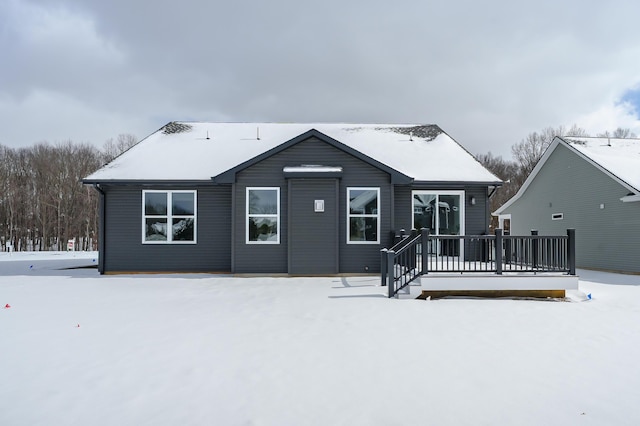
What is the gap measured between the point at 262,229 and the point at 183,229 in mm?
2805

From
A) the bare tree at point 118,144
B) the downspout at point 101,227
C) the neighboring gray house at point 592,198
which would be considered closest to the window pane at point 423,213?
the neighboring gray house at point 592,198

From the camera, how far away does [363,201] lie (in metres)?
11.1

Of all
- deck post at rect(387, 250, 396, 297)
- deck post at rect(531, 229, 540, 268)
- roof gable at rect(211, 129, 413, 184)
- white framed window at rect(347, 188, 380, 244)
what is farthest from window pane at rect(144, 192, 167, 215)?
deck post at rect(531, 229, 540, 268)

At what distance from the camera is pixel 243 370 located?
3.88m

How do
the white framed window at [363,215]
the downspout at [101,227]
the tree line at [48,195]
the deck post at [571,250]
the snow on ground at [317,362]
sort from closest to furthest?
the snow on ground at [317,362], the deck post at [571,250], the white framed window at [363,215], the downspout at [101,227], the tree line at [48,195]

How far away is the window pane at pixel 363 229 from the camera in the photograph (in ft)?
36.5

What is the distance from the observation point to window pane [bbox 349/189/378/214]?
36.5 feet

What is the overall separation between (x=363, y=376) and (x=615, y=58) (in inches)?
614

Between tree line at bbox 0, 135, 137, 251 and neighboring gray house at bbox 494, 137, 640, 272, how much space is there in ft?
113

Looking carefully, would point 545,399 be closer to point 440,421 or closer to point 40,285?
point 440,421

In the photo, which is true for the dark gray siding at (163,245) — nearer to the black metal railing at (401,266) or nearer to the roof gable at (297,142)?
the roof gable at (297,142)

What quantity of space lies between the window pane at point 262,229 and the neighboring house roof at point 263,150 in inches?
64.0

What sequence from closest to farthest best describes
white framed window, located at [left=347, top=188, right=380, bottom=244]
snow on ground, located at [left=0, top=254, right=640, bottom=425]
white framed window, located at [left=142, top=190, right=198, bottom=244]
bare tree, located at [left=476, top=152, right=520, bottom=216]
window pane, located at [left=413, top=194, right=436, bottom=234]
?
snow on ground, located at [left=0, top=254, right=640, bottom=425]
white framed window, located at [left=347, top=188, right=380, bottom=244]
white framed window, located at [left=142, top=190, right=198, bottom=244]
window pane, located at [left=413, top=194, right=436, bottom=234]
bare tree, located at [left=476, top=152, right=520, bottom=216]

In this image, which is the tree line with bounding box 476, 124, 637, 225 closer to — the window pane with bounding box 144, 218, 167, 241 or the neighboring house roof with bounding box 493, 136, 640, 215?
the neighboring house roof with bounding box 493, 136, 640, 215
